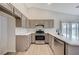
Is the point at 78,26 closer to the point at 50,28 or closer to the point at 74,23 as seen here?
the point at 74,23

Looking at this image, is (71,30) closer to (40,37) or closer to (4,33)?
(40,37)

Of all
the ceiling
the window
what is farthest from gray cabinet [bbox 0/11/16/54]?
the window

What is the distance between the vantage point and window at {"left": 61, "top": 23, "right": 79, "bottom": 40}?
28.5 feet

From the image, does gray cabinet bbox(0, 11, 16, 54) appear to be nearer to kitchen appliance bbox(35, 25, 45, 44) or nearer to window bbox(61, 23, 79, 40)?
kitchen appliance bbox(35, 25, 45, 44)

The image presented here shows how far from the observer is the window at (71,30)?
8.68m

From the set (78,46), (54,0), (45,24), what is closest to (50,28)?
(45,24)

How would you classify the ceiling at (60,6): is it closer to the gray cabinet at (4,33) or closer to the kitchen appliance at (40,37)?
the kitchen appliance at (40,37)

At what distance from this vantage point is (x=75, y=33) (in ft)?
28.7

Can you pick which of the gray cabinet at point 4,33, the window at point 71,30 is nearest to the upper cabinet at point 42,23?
the window at point 71,30

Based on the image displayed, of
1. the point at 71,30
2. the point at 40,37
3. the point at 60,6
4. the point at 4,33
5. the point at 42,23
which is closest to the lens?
the point at 4,33

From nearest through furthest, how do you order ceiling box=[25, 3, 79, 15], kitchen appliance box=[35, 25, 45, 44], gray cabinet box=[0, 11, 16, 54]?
gray cabinet box=[0, 11, 16, 54], ceiling box=[25, 3, 79, 15], kitchen appliance box=[35, 25, 45, 44]

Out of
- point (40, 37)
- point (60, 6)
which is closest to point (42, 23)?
point (40, 37)

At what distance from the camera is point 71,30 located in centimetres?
870
